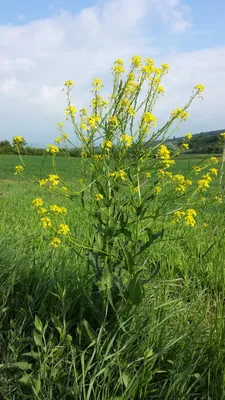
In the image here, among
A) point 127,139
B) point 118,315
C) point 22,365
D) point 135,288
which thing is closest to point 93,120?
point 127,139

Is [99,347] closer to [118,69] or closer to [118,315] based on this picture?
[118,315]

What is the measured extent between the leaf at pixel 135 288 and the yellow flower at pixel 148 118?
0.78 m

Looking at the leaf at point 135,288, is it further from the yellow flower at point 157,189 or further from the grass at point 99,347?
the yellow flower at point 157,189

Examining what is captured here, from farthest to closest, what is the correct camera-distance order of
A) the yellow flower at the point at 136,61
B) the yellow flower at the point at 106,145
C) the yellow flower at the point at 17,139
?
1. the yellow flower at the point at 17,139
2. the yellow flower at the point at 136,61
3. the yellow flower at the point at 106,145

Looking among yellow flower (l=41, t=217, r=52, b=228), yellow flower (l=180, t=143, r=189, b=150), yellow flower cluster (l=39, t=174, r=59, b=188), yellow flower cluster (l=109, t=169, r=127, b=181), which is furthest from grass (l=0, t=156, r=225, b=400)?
yellow flower (l=180, t=143, r=189, b=150)

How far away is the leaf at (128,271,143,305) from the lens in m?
1.91

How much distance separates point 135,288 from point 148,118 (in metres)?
0.87

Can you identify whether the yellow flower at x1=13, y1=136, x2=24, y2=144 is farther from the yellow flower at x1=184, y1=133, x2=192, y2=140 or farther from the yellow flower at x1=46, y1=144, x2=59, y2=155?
the yellow flower at x1=184, y1=133, x2=192, y2=140

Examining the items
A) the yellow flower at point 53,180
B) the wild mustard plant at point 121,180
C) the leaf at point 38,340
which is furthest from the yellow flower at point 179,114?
the leaf at point 38,340

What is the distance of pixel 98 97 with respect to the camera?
7.22 feet

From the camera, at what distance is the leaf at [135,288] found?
1.91m

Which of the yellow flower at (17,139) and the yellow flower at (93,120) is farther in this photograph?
the yellow flower at (17,139)

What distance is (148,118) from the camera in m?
2.01

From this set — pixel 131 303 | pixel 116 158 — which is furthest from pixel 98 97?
pixel 131 303
